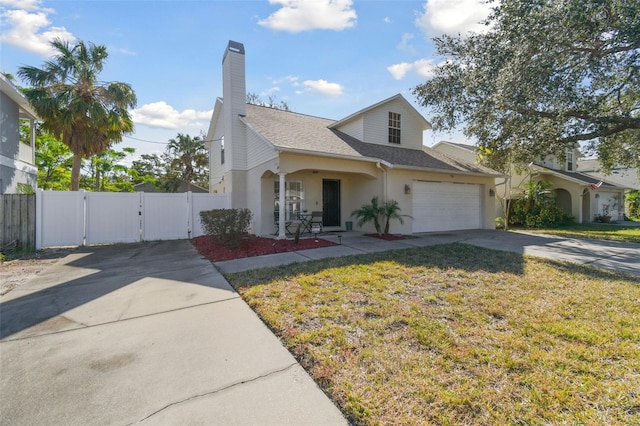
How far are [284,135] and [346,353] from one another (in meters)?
8.68

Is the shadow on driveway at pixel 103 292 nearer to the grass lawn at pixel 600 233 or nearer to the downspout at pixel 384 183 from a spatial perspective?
the downspout at pixel 384 183

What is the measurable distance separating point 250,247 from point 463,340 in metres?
6.45

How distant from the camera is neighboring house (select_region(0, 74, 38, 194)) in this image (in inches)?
Answer: 379

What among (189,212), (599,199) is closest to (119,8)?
(189,212)

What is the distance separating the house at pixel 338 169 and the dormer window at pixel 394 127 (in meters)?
0.05

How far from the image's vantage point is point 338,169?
10.1 metres

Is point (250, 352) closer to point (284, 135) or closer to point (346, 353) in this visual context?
point (346, 353)

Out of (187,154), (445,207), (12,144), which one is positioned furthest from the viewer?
(187,154)

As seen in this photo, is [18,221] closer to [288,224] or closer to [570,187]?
[288,224]

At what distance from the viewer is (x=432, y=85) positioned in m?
13.2

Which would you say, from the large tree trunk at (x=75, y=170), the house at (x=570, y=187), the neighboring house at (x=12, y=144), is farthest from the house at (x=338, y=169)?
the neighboring house at (x=12, y=144)

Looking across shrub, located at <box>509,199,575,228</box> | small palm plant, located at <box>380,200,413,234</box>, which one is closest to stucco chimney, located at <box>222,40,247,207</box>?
small palm plant, located at <box>380,200,413,234</box>

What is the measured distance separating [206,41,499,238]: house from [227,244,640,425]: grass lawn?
5322 millimetres

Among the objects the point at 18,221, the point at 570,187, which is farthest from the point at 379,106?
the point at 570,187
